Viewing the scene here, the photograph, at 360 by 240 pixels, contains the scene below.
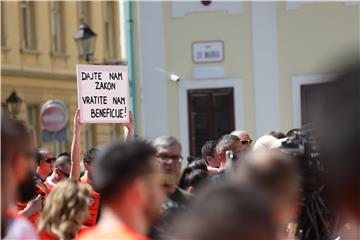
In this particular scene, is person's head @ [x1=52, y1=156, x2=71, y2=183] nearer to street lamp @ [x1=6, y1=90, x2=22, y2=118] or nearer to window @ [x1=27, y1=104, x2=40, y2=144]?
street lamp @ [x1=6, y1=90, x2=22, y2=118]

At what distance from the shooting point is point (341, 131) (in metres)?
3.36

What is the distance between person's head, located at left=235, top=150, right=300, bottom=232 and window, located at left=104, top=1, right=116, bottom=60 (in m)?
33.8

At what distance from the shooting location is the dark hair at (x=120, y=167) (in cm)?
427

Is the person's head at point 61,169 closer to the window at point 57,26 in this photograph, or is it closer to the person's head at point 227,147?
the person's head at point 227,147

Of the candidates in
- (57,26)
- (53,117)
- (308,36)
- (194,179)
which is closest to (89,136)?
(57,26)

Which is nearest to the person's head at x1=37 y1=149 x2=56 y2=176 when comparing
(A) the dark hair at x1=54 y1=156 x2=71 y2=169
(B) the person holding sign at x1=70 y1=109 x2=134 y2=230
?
(A) the dark hair at x1=54 y1=156 x2=71 y2=169

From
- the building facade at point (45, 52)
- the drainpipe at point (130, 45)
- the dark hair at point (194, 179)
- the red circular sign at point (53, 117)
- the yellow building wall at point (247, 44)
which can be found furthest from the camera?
the building facade at point (45, 52)

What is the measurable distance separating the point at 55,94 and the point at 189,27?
15634 mm

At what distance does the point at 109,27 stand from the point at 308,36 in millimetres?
19343

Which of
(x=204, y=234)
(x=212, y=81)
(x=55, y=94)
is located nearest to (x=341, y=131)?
(x=204, y=234)

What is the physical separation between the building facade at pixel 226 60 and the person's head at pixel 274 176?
15386 mm

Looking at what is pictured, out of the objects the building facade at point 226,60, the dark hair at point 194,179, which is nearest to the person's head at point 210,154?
the dark hair at point 194,179

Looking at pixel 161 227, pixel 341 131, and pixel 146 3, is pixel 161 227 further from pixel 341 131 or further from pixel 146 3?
pixel 146 3

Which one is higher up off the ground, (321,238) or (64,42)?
(64,42)
